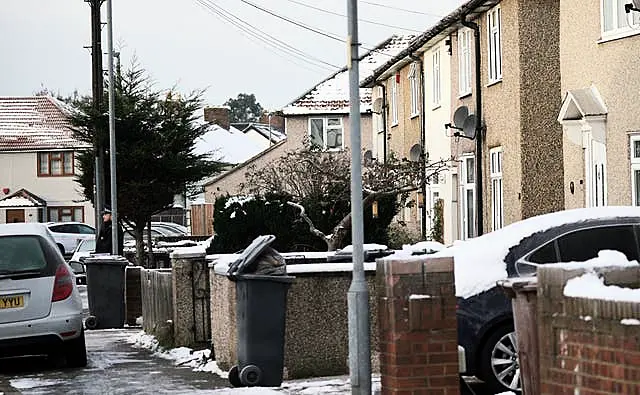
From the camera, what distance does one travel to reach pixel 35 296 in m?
14.2

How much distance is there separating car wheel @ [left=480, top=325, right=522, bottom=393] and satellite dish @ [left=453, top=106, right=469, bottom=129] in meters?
16.1

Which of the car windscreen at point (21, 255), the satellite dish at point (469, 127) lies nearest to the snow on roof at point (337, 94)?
the satellite dish at point (469, 127)

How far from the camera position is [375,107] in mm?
43031

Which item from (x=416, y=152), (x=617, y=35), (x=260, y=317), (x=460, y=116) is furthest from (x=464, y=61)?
(x=260, y=317)

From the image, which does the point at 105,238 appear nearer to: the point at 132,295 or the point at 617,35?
the point at 132,295

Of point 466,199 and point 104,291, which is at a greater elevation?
point 466,199

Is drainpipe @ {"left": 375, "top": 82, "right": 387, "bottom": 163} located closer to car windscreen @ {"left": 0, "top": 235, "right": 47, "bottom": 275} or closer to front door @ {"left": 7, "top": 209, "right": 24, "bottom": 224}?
car windscreen @ {"left": 0, "top": 235, "right": 47, "bottom": 275}

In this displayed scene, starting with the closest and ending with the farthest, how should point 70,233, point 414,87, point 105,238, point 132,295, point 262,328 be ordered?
point 262,328 → point 132,295 → point 105,238 → point 414,87 → point 70,233

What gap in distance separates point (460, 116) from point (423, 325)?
62.0ft

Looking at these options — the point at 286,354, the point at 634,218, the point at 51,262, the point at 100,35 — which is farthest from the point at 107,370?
the point at 100,35

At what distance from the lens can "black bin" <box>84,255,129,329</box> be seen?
21.9 metres

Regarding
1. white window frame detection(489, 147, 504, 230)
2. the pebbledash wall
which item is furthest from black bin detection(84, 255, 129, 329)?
the pebbledash wall

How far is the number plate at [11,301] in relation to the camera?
14.1m

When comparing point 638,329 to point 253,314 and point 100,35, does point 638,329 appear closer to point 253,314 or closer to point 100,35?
point 253,314
